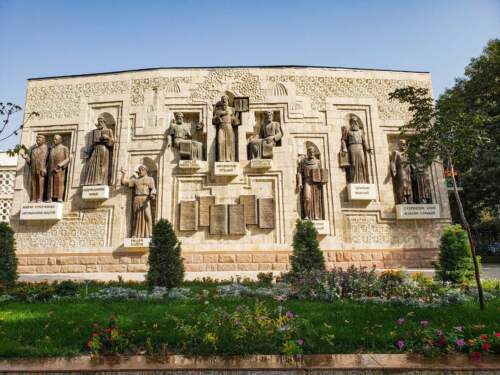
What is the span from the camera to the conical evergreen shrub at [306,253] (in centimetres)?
952

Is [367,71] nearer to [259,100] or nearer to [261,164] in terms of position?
[259,100]

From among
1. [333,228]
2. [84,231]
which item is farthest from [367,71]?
[84,231]

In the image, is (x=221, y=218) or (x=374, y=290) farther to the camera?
(x=221, y=218)

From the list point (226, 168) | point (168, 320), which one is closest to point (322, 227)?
point (226, 168)

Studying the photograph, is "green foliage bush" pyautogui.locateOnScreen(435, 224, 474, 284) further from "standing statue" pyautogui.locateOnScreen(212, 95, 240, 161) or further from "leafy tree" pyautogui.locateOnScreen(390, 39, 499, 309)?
"standing statue" pyautogui.locateOnScreen(212, 95, 240, 161)

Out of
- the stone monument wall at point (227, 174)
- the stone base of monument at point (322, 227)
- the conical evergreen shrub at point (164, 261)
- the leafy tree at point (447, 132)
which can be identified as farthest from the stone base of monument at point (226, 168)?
the leafy tree at point (447, 132)

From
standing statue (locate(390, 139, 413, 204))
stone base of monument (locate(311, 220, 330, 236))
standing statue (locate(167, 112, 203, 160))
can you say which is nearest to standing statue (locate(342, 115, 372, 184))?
standing statue (locate(390, 139, 413, 204))

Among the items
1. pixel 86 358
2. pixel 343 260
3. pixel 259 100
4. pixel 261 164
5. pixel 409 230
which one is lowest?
pixel 86 358

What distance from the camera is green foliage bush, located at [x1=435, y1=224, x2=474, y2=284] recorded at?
9680 millimetres

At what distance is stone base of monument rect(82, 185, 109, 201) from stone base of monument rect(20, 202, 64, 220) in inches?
50.6

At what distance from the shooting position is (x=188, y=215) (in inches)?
557

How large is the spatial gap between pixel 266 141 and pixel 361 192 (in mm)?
4573

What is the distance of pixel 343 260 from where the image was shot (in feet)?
46.1

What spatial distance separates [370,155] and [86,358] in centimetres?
1384
